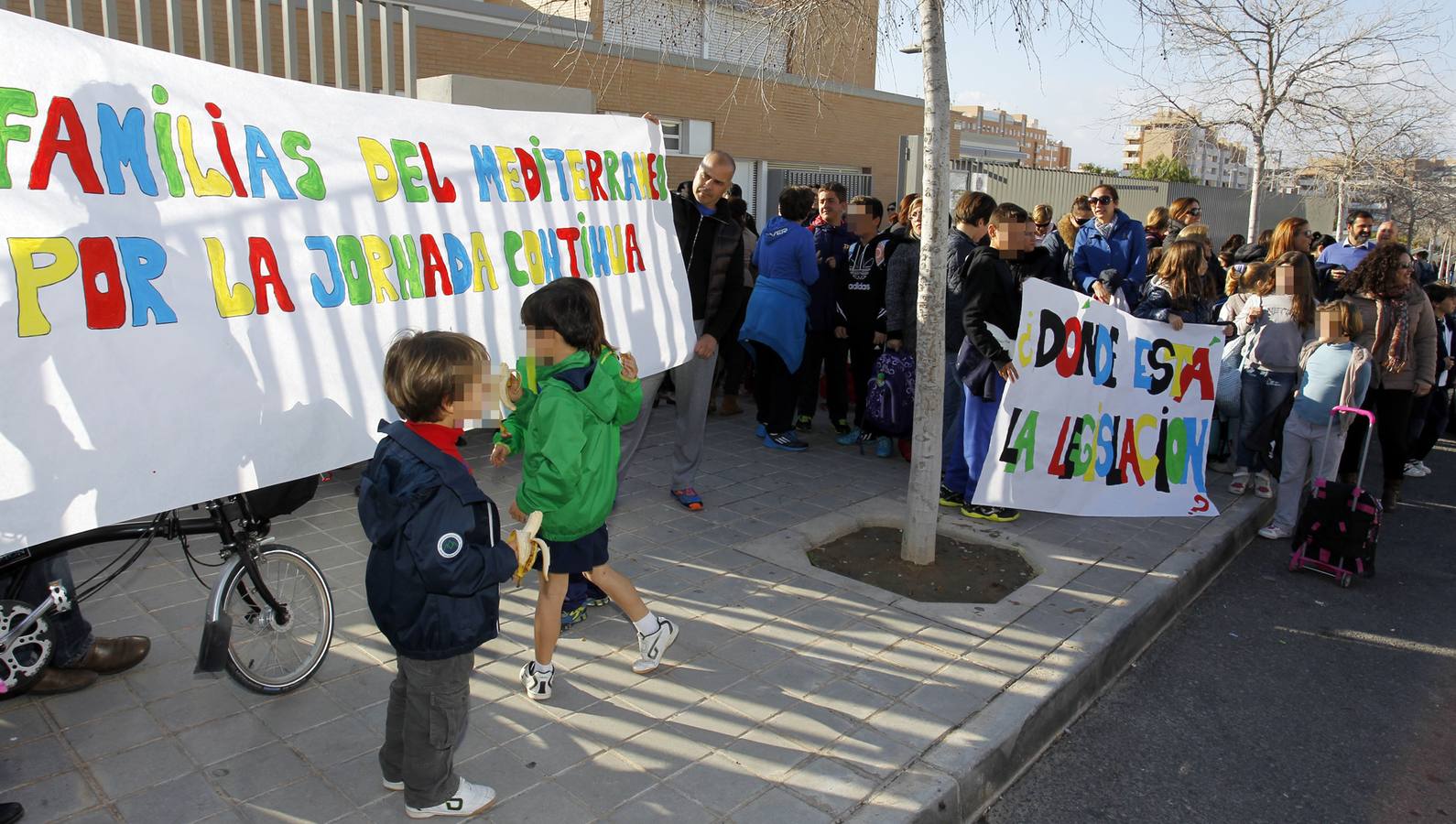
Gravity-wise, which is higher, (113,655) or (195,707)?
(113,655)

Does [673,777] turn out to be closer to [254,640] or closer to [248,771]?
[248,771]

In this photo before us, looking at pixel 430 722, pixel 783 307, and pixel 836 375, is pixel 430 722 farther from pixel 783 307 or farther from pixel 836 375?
pixel 836 375

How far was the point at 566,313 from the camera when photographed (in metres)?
3.41

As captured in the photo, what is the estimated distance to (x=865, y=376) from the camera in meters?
8.36

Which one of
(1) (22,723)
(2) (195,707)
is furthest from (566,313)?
(1) (22,723)

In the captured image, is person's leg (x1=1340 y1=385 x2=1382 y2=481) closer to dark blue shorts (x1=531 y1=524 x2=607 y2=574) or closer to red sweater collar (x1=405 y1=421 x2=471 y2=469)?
dark blue shorts (x1=531 y1=524 x2=607 y2=574)

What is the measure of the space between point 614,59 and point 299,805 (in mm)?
17415

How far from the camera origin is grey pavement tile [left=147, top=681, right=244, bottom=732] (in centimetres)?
341

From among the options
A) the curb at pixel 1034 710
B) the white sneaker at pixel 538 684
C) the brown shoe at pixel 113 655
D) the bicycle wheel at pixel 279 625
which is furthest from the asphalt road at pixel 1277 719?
the brown shoe at pixel 113 655

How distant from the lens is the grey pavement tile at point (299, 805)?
9.48ft

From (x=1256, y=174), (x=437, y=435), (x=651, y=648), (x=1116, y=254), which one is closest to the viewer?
(x=437, y=435)

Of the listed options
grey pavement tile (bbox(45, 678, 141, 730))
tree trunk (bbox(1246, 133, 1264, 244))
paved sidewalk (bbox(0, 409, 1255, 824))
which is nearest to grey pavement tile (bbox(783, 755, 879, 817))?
paved sidewalk (bbox(0, 409, 1255, 824))

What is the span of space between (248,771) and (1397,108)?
19181 millimetres

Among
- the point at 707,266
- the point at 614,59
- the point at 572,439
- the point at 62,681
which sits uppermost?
the point at 614,59
